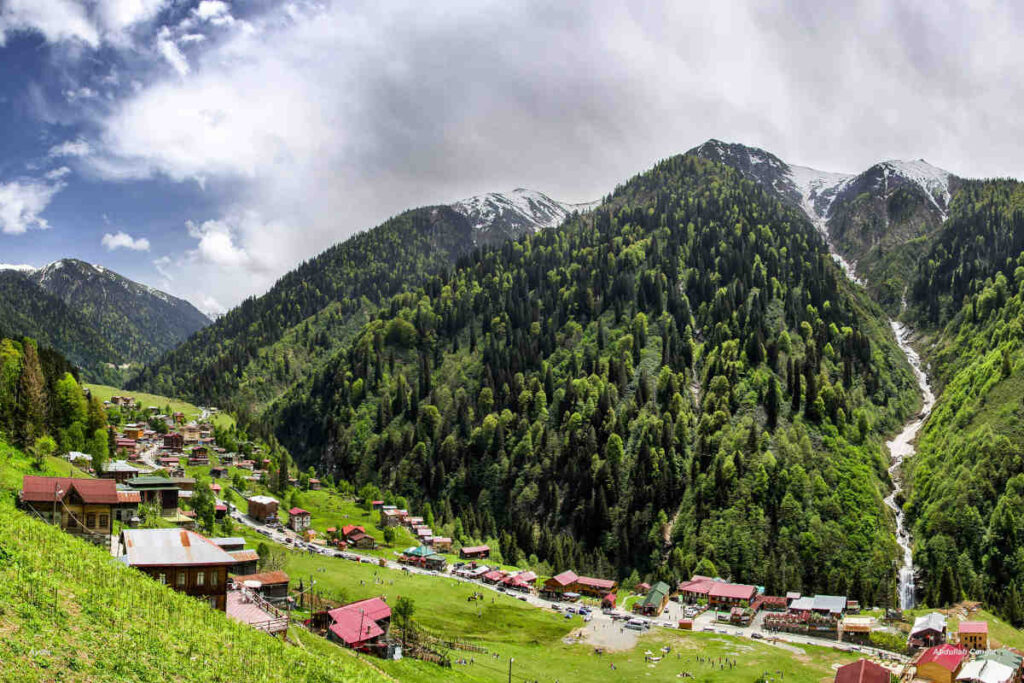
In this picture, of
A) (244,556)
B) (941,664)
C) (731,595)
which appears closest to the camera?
(941,664)

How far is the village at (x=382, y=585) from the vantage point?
57.4m

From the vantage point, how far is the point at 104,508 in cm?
6141

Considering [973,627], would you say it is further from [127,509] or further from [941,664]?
[127,509]

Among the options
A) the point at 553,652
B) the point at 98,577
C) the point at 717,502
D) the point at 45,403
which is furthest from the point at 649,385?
the point at 98,577

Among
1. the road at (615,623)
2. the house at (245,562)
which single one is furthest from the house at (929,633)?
the house at (245,562)

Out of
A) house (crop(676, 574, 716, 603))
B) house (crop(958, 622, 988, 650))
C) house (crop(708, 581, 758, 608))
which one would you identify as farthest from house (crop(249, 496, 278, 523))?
house (crop(958, 622, 988, 650))

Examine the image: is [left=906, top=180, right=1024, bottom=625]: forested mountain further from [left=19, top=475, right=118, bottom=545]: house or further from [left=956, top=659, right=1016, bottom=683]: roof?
[left=19, top=475, right=118, bottom=545]: house

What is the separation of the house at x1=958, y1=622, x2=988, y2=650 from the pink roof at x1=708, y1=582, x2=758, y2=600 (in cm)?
3175

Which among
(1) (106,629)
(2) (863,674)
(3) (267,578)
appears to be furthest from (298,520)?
(1) (106,629)

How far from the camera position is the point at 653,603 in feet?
373

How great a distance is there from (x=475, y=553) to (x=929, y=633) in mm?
79976

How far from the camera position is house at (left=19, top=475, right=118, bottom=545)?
57750 mm

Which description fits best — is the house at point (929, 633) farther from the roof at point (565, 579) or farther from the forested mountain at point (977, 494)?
the roof at point (565, 579)

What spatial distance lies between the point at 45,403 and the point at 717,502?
412 feet
